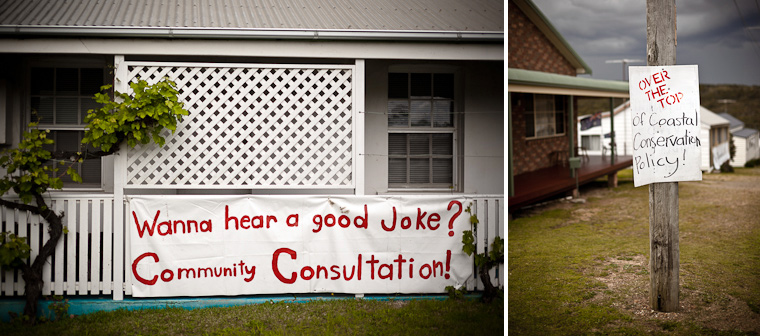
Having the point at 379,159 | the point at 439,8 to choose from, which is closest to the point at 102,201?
the point at 379,159

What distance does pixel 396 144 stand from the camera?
7.33 metres

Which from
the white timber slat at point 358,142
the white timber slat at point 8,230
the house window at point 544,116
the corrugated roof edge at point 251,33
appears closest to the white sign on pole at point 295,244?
the white timber slat at point 358,142

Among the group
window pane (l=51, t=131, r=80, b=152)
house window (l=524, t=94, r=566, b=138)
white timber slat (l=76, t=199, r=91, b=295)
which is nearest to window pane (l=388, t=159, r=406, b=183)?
white timber slat (l=76, t=199, r=91, b=295)

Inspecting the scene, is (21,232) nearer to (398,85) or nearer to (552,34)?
(398,85)

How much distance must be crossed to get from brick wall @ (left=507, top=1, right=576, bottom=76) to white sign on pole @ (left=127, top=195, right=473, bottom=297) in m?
6.42

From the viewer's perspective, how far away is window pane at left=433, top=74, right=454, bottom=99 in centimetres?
738

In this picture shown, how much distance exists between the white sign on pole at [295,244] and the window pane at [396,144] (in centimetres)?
187

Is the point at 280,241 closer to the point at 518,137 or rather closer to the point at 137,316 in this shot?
the point at 137,316

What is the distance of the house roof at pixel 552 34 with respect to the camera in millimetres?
11810

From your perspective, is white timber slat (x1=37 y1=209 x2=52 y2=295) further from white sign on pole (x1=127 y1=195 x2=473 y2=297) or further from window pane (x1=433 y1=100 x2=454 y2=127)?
window pane (x1=433 y1=100 x2=454 y2=127)

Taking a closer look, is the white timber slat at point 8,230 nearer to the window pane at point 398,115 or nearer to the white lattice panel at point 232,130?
the white lattice panel at point 232,130

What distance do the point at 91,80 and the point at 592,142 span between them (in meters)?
16.7

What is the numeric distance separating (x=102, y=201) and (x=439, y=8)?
4.19 m

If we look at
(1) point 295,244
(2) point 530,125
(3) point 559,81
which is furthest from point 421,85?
(2) point 530,125
